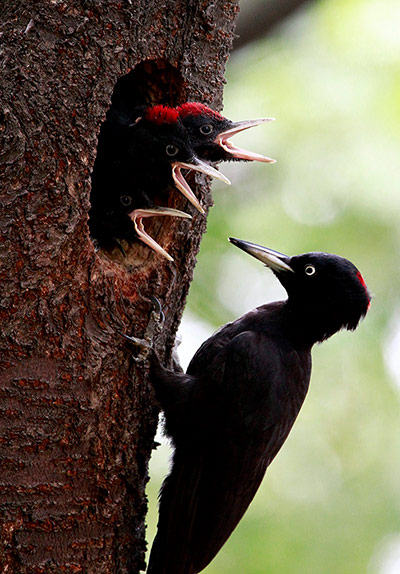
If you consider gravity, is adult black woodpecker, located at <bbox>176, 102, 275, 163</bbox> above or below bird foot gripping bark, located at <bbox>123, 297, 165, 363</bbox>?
above

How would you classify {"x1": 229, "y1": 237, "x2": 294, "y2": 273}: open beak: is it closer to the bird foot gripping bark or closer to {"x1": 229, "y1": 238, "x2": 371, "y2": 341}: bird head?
{"x1": 229, "y1": 238, "x2": 371, "y2": 341}: bird head

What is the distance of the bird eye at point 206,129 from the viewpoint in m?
3.33

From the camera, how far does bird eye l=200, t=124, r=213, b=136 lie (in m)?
3.33

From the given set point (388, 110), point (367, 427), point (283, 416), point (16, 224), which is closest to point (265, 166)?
point (388, 110)

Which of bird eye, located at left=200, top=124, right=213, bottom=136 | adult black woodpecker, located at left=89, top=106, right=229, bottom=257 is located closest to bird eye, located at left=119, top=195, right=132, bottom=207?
adult black woodpecker, located at left=89, top=106, right=229, bottom=257

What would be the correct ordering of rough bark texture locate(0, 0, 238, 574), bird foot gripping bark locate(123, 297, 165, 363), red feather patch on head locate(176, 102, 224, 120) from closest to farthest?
rough bark texture locate(0, 0, 238, 574) → bird foot gripping bark locate(123, 297, 165, 363) → red feather patch on head locate(176, 102, 224, 120)

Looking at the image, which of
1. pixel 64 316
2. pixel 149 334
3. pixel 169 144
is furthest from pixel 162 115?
pixel 64 316

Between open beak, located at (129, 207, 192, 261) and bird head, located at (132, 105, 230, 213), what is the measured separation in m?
0.08

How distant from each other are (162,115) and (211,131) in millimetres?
218

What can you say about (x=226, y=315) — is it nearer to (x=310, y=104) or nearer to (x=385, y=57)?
(x=310, y=104)

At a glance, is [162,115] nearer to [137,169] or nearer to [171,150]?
[171,150]

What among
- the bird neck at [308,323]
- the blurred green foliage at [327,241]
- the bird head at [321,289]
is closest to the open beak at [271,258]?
the bird head at [321,289]

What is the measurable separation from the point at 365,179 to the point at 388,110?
17.8 inches

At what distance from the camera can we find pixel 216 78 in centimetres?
333
